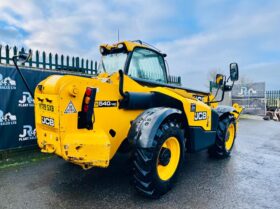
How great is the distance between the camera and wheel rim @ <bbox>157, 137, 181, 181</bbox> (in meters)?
3.36

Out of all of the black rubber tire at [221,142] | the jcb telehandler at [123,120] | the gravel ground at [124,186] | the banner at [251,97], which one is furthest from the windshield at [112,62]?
the banner at [251,97]

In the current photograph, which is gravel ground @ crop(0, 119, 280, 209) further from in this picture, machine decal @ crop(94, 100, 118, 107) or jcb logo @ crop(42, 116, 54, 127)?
machine decal @ crop(94, 100, 118, 107)

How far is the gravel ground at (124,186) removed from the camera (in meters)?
3.09

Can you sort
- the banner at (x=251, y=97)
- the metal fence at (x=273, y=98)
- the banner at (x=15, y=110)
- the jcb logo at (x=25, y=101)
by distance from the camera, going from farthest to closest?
the metal fence at (x=273, y=98) → the banner at (x=251, y=97) → the jcb logo at (x=25, y=101) → the banner at (x=15, y=110)

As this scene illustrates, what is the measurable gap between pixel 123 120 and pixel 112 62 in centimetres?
127

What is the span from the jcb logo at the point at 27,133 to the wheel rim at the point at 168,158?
343 cm

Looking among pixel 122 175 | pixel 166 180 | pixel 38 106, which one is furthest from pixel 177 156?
pixel 38 106

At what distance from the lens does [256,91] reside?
1647cm

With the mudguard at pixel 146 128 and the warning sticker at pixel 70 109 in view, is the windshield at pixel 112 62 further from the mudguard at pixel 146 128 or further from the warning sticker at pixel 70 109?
the warning sticker at pixel 70 109

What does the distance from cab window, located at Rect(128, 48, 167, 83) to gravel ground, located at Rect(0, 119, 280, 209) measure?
178cm

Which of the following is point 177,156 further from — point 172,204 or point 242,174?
point 242,174

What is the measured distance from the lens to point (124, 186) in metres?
3.61

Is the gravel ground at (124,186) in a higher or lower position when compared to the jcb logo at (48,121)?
lower

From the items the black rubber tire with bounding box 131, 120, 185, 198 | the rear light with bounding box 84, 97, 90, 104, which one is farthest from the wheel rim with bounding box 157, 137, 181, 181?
the rear light with bounding box 84, 97, 90, 104
